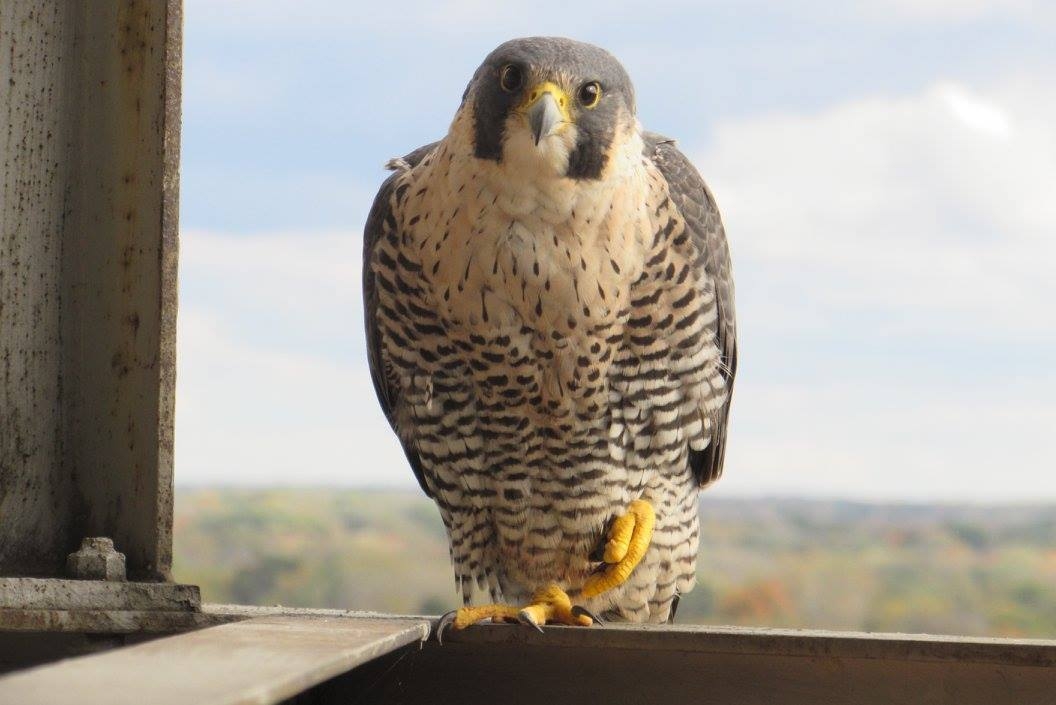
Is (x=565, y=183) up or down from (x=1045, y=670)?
up

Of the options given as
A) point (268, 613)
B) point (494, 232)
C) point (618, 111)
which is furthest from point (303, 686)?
point (618, 111)

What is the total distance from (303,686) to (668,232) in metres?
1.97

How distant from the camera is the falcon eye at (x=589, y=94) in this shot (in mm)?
3107

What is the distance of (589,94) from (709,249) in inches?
25.9

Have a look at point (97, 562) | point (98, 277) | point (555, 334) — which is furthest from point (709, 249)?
point (97, 562)

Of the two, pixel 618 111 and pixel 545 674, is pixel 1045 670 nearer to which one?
pixel 545 674

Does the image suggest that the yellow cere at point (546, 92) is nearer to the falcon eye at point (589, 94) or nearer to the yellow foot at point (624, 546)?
the falcon eye at point (589, 94)

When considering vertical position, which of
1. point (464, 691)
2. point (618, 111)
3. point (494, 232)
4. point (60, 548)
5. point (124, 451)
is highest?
point (618, 111)

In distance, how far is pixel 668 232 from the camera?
11.0 feet

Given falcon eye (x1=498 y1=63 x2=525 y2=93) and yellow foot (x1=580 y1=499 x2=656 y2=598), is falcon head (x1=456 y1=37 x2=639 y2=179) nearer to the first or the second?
falcon eye (x1=498 y1=63 x2=525 y2=93)

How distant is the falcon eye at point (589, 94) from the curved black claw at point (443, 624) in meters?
1.27

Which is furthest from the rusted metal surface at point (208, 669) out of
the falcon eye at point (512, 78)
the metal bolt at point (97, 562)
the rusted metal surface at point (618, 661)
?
the falcon eye at point (512, 78)

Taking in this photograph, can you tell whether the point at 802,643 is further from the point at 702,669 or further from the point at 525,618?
the point at 525,618

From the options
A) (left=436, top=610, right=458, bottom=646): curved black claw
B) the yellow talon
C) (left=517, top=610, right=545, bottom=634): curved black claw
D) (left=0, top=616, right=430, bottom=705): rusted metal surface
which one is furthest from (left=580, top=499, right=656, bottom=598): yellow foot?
(left=0, top=616, right=430, bottom=705): rusted metal surface
